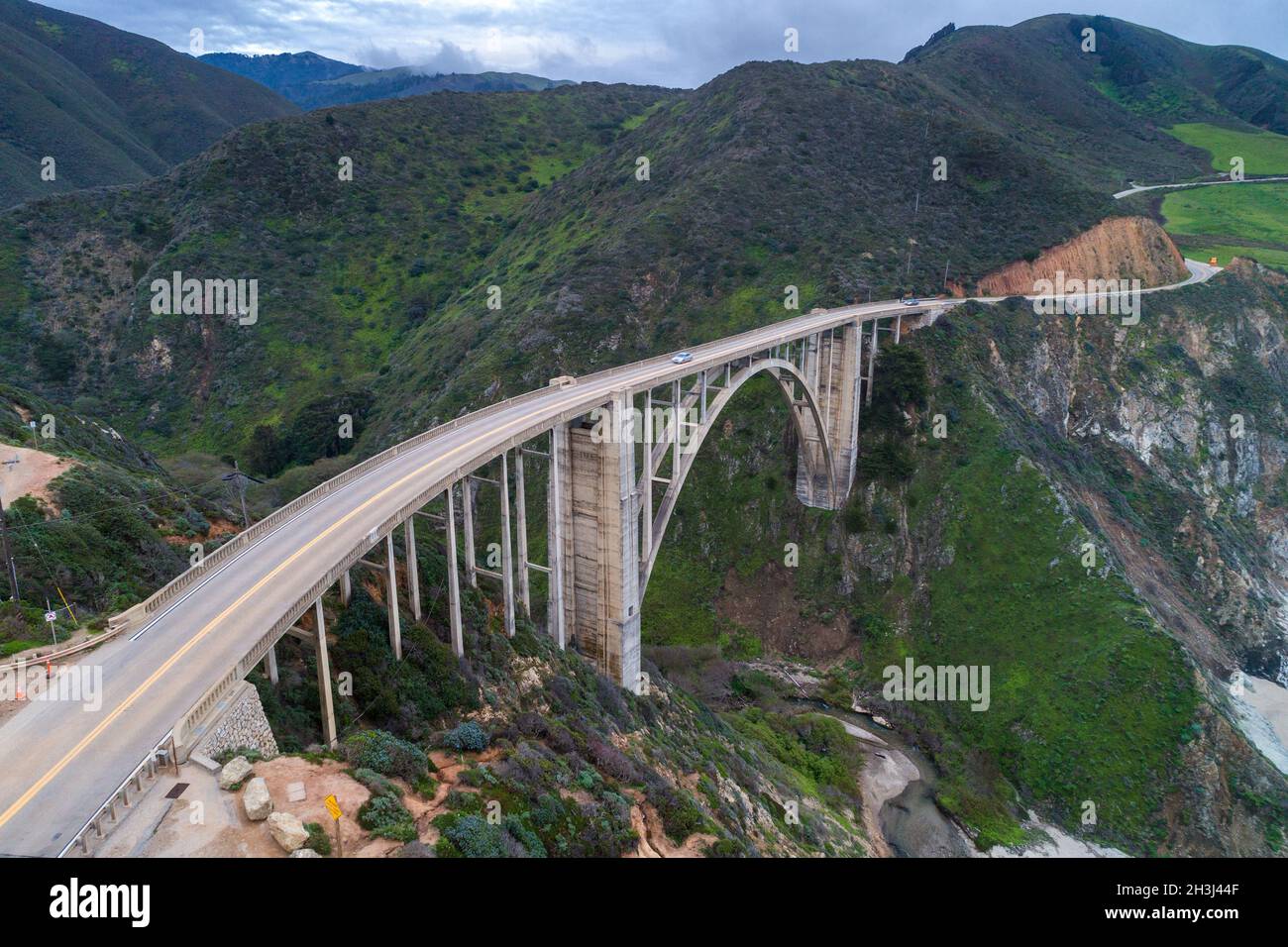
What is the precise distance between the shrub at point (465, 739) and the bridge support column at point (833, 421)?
1540 inches

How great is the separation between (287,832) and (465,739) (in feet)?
23.2

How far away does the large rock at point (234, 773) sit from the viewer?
14.4 m

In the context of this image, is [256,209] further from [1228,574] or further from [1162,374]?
[1228,574]

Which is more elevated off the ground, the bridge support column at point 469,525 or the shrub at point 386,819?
the bridge support column at point 469,525

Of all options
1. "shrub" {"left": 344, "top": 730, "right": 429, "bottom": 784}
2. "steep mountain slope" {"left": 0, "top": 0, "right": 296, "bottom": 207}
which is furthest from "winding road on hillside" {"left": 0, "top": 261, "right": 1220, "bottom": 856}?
"steep mountain slope" {"left": 0, "top": 0, "right": 296, "bottom": 207}

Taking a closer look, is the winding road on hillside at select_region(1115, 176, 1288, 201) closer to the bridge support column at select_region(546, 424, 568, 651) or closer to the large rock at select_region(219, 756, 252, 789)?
the bridge support column at select_region(546, 424, 568, 651)

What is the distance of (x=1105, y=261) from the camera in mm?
75625

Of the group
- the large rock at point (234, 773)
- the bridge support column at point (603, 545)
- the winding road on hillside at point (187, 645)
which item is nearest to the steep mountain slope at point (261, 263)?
the bridge support column at point (603, 545)

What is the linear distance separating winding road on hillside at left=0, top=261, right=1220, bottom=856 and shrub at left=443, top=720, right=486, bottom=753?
5.34 metres

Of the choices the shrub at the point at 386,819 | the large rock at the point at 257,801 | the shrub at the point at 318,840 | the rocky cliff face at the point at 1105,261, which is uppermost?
the rocky cliff face at the point at 1105,261

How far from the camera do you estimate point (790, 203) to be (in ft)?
268

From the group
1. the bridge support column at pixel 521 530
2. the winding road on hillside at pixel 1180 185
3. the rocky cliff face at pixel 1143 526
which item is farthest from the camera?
the winding road on hillside at pixel 1180 185

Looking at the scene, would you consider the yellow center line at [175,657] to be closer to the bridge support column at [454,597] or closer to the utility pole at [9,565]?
the bridge support column at [454,597]

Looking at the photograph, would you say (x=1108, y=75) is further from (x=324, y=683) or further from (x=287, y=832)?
(x=287, y=832)
